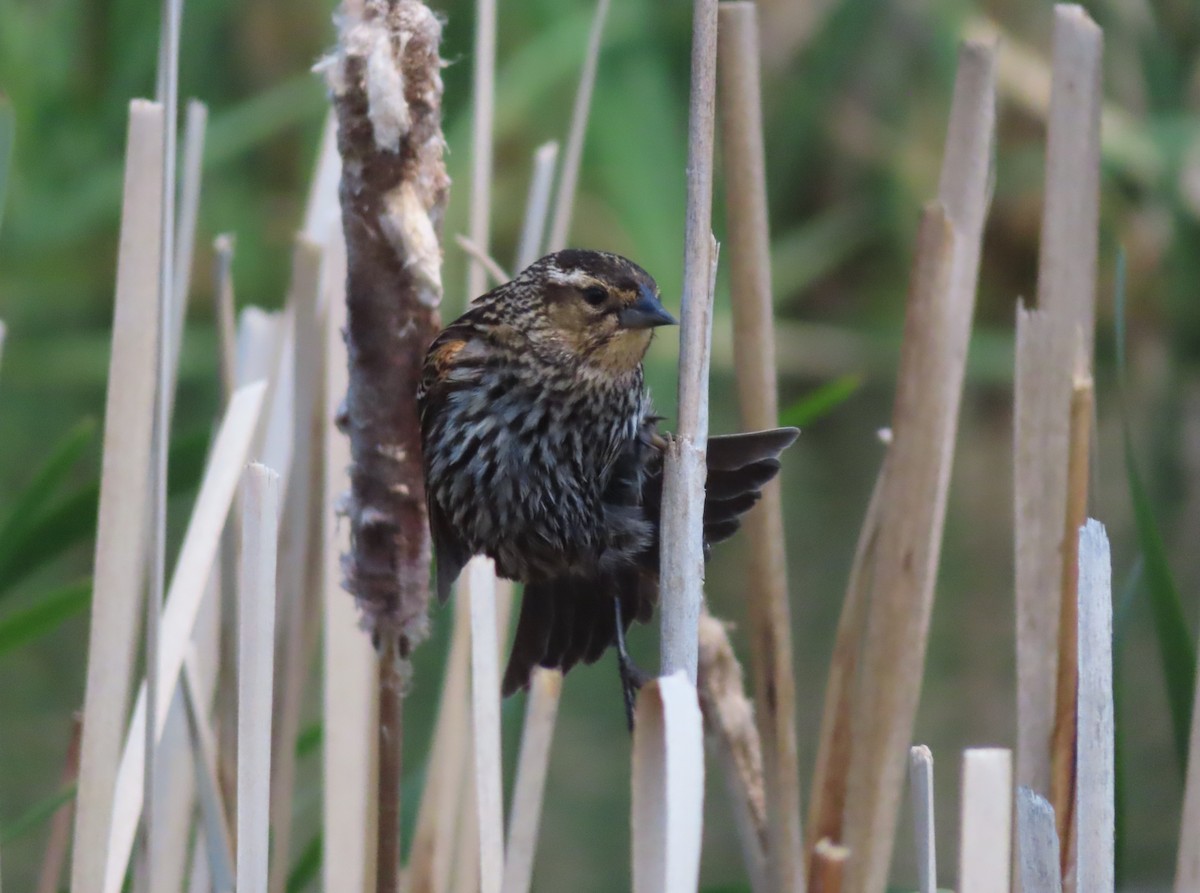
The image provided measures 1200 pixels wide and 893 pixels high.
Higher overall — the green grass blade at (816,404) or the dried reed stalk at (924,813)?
the green grass blade at (816,404)

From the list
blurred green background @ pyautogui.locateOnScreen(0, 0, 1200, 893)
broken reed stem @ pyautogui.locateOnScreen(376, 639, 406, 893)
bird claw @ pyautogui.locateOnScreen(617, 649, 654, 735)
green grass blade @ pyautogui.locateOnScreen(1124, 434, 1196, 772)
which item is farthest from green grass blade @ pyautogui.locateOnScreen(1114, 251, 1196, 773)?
blurred green background @ pyautogui.locateOnScreen(0, 0, 1200, 893)

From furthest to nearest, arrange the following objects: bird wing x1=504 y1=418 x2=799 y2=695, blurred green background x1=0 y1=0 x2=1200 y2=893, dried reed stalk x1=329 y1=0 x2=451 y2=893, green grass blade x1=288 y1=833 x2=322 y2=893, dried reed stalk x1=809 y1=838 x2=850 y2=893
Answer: blurred green background x1=0 y1=0 x2=1200 y2=893 < green grass blade x1=288 y1=833 x2=322 y2=893 < dried reed stalk x1=809 y1=838 x2=850 y2=893 < bird wing x1=504 y1=418 x2=799 y2=695 < dried reed stalk x1=329 y1=0 x2=451 y2=893

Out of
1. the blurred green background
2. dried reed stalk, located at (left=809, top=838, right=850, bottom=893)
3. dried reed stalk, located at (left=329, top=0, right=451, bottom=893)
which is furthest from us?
the blurred green background

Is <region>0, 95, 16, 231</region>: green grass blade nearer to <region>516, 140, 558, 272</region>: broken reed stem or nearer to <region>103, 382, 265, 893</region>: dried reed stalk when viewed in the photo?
<region>103, 382, 265, 893</region>: dried reed stalk

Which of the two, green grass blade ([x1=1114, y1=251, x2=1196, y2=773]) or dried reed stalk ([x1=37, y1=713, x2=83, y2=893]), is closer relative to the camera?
green grass blade ([x1=1114, y1=251, x2=1196, y2=773])

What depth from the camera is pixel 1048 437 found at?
1.52 m

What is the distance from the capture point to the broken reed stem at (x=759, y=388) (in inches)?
60.3

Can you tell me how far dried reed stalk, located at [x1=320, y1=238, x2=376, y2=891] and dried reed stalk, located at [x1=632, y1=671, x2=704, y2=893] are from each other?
438mm

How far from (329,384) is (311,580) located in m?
0.20

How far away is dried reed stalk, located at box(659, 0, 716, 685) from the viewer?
1204 mm

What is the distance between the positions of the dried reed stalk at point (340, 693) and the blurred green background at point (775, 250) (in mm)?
1487

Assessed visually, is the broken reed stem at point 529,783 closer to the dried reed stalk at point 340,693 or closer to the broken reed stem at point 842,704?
the dried reed stalk at point 340,693

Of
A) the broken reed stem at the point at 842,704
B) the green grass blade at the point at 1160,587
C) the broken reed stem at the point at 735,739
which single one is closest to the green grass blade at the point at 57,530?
the broken reed stem at the point at 735,739

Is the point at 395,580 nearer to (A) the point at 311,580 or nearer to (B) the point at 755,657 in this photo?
(A) the point at 311,580
